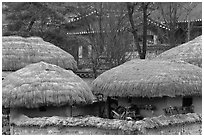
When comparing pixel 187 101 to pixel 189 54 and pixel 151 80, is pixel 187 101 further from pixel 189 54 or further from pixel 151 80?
pixel 189 54

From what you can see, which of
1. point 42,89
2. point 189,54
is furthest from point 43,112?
point 189,54

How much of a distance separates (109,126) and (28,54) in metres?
5.98

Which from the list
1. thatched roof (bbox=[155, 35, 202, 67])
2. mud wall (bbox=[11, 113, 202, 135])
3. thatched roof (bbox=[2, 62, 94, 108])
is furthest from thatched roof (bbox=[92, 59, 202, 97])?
thatched roof (bbox=[155, 35, 202, 67])

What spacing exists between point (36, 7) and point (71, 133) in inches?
405

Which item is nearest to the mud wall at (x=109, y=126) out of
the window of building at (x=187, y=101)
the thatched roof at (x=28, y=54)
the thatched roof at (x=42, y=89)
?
the thatched roof at (x=42, y=89)

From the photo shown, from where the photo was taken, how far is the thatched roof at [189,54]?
15.6 metres

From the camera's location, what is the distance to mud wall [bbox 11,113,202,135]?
1000cm

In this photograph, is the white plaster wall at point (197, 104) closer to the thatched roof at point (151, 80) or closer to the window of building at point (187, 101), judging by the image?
the window of building at point (187, 101)

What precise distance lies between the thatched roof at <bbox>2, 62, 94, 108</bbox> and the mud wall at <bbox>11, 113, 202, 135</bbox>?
26.6 inches

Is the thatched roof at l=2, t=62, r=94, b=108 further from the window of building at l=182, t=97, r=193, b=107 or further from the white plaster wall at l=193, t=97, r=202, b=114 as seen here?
the white plaster wall at l=193, t=97, r=202, b=114

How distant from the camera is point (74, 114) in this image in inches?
514

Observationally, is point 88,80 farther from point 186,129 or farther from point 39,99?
point 186,129

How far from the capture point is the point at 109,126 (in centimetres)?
1005

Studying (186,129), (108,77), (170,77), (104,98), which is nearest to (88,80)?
(104,98)
